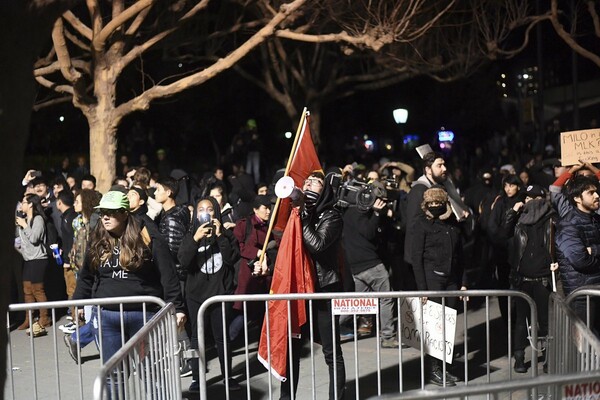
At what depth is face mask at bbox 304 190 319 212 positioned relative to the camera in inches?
299

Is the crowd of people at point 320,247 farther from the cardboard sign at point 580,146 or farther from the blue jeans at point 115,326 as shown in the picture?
the cardboard sign at point 580,146

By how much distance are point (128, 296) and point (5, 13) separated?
3.62 metres

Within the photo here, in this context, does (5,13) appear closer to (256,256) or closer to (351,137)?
(256,256)

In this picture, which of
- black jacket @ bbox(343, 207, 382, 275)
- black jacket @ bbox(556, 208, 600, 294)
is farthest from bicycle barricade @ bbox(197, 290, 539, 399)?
black jacket @ bbox(343, 207, 382, 275)

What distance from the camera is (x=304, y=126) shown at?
780 cm

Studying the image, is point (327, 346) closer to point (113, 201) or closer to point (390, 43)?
point (113, 201)

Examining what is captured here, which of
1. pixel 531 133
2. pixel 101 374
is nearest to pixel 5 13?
pixel 101 374

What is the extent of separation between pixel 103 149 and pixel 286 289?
7741mm

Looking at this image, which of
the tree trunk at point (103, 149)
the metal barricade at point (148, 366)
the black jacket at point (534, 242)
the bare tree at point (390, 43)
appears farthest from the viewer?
the bare tree at point (390, 43)

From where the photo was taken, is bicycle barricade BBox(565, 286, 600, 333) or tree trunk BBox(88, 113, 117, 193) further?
tree trunk BBox(88, 113, 117, 193)

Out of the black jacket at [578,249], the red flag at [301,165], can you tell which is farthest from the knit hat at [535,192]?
the red flag at [301,165]

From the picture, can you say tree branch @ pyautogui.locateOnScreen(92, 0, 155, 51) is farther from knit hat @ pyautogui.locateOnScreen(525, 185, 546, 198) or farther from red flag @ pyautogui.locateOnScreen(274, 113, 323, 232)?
knit hat @ pyautogui.locateOnScreen(525, 185, 546, 198)

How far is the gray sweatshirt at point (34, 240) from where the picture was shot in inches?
461

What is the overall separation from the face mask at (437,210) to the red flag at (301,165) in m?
1.60
